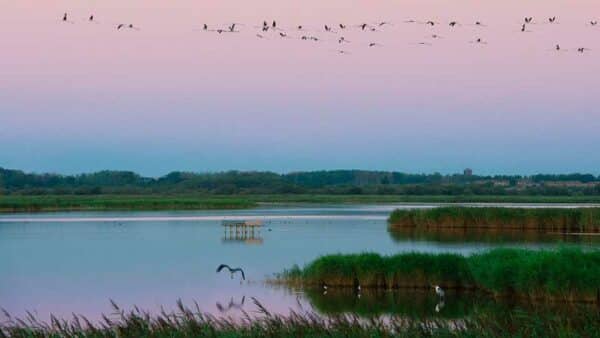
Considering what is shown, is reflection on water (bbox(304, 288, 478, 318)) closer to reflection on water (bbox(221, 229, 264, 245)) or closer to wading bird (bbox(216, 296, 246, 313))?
wading bird (bbox(216, 296, 246, 313))

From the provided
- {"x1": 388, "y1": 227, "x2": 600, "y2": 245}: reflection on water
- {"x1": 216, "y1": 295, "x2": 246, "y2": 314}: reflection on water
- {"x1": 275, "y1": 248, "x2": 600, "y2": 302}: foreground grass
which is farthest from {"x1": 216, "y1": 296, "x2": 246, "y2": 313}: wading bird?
{"x1": 388, "y1": 227, "x2": 600, "y2": 245}: reflection on water

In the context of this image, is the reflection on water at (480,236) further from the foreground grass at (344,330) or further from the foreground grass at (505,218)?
the foreground grass at (344,330)

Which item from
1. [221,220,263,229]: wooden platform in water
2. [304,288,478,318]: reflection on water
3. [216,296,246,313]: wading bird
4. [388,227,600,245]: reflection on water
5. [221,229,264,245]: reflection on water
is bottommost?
[216,296,246,313]: wading bird

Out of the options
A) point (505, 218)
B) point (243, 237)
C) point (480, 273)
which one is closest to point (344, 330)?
point (480, 273)

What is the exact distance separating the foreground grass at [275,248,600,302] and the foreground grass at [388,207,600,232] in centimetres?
2343

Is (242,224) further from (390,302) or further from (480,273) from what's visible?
(480,273)

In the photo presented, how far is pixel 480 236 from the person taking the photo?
45.9m

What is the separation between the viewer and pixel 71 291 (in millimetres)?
27797

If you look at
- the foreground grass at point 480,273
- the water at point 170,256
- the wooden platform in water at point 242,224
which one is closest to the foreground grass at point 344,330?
the water at point 170,256

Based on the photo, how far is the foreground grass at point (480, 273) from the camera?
22562mm

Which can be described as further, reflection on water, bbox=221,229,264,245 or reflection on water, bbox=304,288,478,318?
reflection on water, bbox=221,229,264,245

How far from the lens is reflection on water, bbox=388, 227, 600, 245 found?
139 feet

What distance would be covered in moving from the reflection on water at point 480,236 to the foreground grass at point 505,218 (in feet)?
2.49

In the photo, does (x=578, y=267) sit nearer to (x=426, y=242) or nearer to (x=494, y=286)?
(x=494, y=286)
